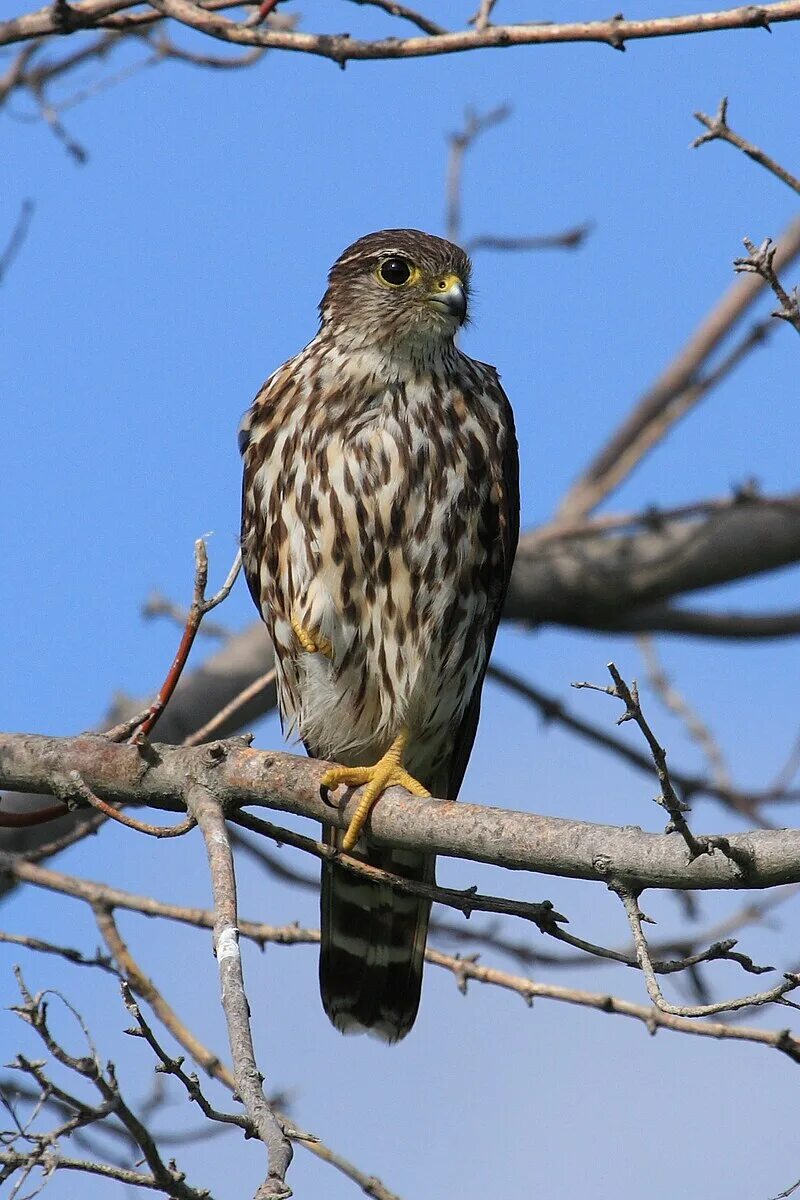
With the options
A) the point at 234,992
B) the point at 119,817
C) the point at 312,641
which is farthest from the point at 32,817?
the point at 312,641

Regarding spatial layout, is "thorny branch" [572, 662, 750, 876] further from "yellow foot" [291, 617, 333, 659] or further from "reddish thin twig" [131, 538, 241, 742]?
"yellow foot" [291, 617, 333, 659]

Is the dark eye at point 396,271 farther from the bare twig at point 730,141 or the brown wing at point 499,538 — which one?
the bare twig at point 730,141

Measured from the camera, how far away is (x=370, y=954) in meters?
4.39

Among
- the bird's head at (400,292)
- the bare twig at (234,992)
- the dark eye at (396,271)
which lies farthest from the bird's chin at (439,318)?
the bare twig at (234,992)

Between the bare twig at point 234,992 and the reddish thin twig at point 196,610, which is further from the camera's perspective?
the reddish thin twig at point 196,610

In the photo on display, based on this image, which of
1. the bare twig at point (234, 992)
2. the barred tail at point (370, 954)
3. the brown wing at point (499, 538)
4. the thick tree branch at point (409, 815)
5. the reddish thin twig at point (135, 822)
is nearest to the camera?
the bare twig at point (234, 992)

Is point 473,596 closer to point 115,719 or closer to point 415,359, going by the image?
point 415,359

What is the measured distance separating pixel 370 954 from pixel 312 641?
0.92 metres

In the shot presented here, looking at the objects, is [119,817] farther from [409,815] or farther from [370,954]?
[370,954]

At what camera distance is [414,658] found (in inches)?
163

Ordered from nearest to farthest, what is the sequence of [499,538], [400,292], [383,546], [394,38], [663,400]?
[394,38] < [383,546] < [499,538] < [400,292] < [663,400]

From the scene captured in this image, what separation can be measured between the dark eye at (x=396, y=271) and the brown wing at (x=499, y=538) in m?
0.35

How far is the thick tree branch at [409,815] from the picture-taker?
2.54m

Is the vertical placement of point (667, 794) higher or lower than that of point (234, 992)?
higher
